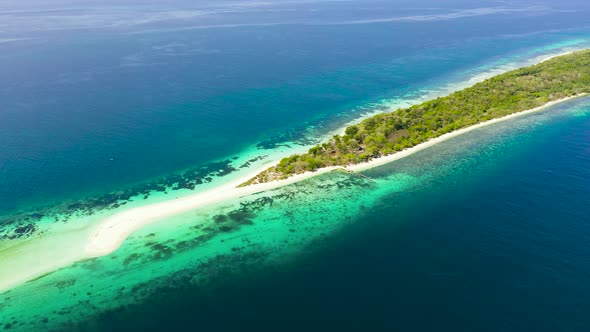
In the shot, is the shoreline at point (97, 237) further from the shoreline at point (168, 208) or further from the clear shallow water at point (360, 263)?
the clear shallow water at point (360, 263)

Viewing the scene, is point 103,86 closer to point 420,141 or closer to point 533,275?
point 420,141

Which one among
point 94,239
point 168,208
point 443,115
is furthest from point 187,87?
point 443,115

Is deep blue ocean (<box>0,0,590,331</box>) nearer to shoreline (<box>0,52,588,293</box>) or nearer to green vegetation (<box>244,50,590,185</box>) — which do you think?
green vegetation (<box>244,50,590,185</box>)

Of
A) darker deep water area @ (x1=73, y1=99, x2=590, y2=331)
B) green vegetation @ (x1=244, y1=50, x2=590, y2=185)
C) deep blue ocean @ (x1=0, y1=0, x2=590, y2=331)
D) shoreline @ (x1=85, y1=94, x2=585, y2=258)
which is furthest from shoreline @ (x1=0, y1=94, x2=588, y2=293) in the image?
darker deep water area @ (x1=73, y1=99, x2=590, y2=331)

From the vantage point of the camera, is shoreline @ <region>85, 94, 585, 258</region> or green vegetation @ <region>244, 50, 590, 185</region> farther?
green vegetation @ <region>244, 50, 590, 185</region>

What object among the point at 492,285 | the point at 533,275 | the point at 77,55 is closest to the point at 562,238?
the point at 533,275

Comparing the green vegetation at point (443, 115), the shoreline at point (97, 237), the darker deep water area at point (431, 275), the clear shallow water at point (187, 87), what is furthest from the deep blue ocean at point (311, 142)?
the shoreline at point (97, 237)

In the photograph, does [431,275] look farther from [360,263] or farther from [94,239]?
[94,239]
